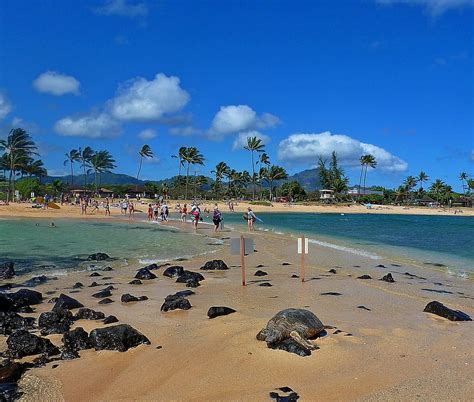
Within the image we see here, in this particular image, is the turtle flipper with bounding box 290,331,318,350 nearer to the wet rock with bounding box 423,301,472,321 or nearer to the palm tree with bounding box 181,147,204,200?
the wet rock with bounding box 423,301,472,321

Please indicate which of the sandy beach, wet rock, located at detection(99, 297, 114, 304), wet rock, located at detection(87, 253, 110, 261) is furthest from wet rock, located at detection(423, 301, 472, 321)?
wet rock, located at detection(87, 253, 110, 261)

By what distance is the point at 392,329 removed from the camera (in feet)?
24.4

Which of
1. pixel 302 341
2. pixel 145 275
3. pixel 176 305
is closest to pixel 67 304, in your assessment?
pixel 176 305

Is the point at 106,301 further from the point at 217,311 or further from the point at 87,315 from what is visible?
the point at 217,311

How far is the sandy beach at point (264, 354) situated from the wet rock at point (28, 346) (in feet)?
1.12

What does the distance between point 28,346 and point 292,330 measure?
356 cm

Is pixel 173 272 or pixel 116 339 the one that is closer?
pixel 116 339

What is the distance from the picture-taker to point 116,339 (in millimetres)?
6180

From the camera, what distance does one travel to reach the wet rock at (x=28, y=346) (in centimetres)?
584

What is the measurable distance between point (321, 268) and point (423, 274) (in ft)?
11.2

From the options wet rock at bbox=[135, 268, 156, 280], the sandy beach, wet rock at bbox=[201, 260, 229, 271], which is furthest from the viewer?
wet rock at bbox=[201, 260, 229, 271]

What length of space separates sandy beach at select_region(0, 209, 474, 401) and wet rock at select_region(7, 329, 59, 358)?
0.34 metres

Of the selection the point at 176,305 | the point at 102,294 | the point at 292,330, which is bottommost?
the point at 102,294

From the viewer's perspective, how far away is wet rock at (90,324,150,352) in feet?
20.1
